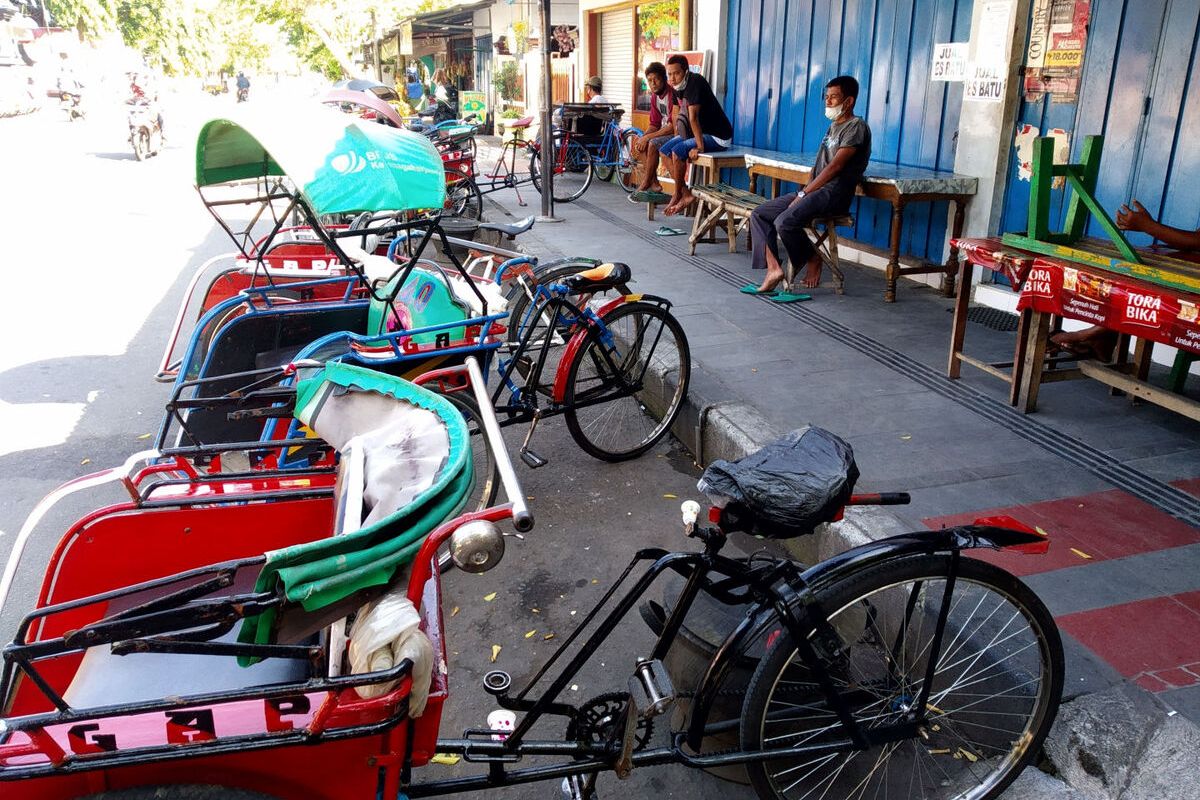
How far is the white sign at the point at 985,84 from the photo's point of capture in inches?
241

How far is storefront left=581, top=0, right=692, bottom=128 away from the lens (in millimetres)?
12742

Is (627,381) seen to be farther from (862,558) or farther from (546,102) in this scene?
(546,102)

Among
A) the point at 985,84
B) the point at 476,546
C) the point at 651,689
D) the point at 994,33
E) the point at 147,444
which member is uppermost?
the point at 994,33

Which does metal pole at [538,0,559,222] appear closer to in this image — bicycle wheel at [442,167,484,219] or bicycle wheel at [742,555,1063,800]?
bicycle wheel at [442,167,484,219]

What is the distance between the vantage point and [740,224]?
9883mm

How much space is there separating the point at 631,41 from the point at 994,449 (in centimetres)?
1215

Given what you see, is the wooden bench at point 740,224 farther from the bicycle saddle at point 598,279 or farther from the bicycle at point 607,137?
the bicycle at point 607,137

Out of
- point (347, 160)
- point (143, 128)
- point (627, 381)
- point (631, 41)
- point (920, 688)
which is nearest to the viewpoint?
point (920, 688)

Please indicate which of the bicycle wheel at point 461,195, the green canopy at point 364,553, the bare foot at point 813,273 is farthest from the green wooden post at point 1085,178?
the bicycle wheel at point 461,195

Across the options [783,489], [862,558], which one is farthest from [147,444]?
[862,558]

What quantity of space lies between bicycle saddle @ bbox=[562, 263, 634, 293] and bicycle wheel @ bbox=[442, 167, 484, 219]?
17.9 ft

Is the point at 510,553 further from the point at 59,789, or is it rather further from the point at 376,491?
the point at 59,789

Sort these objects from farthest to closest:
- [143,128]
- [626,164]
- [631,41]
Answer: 1. [143,128]
2. [631,41]
3. [626,164]

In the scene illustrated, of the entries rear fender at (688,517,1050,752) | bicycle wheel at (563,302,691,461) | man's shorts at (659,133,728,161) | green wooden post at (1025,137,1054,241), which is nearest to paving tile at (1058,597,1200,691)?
rear fender at (688,517,1050,752)
